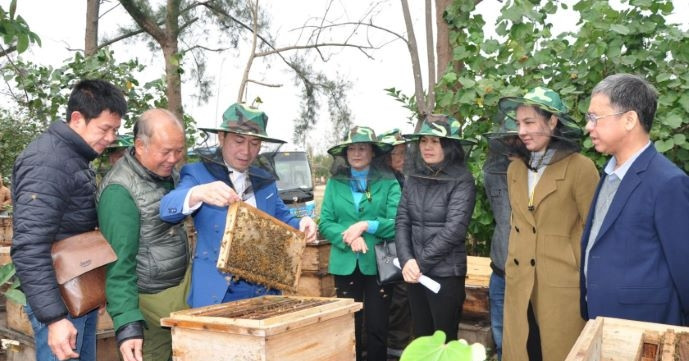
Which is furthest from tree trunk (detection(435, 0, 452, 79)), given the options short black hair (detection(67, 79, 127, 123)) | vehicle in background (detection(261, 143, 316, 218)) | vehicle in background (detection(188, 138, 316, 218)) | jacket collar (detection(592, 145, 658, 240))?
vehicle in background (detection(261, 143, 316, 218))

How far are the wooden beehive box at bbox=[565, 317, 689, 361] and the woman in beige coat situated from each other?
2.82 ft

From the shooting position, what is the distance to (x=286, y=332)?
222 cm

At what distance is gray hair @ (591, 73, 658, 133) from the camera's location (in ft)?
7.87

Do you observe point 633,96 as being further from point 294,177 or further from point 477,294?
point 294,177

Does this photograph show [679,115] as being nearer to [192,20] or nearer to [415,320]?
[415,320]

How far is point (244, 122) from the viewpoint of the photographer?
10.0 feet

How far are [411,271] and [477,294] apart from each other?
0.97m

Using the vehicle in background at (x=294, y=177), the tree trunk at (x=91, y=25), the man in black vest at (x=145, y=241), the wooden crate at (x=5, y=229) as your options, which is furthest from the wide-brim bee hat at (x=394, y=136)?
the vehicle in background at (x=294, y=177)

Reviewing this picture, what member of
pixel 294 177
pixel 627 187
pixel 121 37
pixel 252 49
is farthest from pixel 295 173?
pixel 627 187

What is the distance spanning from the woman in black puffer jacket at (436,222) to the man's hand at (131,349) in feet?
5.73

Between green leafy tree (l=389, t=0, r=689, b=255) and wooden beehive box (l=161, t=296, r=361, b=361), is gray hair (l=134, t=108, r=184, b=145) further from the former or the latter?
green leafy tree (l=389, t=0, r=689, b=255)

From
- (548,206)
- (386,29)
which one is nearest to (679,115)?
(548,206)

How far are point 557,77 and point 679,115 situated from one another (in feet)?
2.87

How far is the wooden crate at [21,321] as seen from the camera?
4.14 m
